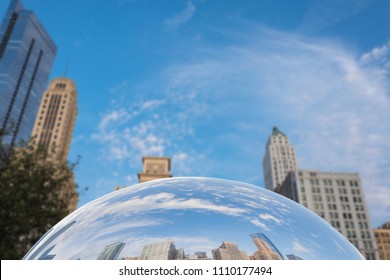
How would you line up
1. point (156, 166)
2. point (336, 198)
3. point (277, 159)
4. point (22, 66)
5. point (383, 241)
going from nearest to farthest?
point (336, 198) < point (156, 166) < point (383, 241) < point (22, 66) < point (277, 159)

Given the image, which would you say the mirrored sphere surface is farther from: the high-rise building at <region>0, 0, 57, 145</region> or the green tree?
the high-rise building at <region>0, 0, 57, 145</region>

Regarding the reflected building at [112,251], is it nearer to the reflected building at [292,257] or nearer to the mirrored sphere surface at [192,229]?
→ the mirrored sphere surface at [192,229]

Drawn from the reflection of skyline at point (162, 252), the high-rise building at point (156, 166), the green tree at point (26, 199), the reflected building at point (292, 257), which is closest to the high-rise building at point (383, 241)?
the high-rise building at point (156, 166)

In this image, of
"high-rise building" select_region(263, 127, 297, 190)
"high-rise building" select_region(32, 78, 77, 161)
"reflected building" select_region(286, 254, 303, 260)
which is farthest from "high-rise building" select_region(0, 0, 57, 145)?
"reflected building" select_region(286, 254, 303, 260)

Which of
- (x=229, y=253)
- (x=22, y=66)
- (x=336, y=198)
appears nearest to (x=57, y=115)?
(x=22, y=66)

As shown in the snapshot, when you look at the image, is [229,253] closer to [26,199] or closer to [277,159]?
[26,199]
